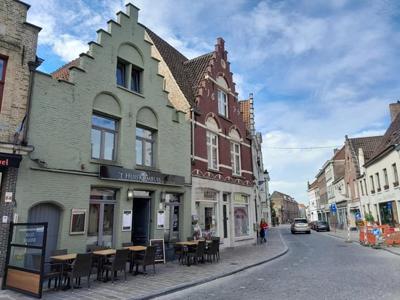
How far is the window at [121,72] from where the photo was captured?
13266mm

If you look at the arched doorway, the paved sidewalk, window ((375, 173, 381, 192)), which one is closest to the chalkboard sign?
the paved sidewalk

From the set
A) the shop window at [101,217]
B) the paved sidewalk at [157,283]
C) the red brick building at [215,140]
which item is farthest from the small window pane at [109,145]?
the red brick building at [215,140]

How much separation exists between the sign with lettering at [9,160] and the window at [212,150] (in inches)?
418

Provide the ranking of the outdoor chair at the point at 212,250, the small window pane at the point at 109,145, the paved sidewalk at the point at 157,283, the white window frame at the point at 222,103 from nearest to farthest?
the paved sidewalk at the point at 157,283 → the small window pane at the point at 109,145 → the outdoor chair at the point at 212,250 → the white window frame at the point at 222,103

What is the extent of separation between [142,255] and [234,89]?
1457cm

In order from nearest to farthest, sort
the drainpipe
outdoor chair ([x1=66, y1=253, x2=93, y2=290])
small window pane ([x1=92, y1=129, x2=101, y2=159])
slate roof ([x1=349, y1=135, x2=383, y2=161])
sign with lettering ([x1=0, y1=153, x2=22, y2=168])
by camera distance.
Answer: outdoor chair ([x1=66, y1=253, x2=93, y2=290])
sign with lettering ([x1=0, y1=153, x2=22, y2=168])
the drainpipe
small window pane ([x1=92, y1=129, x2=101, y2=159])
slate roof ([x1=349, y1=135, x2=383, y2=161])

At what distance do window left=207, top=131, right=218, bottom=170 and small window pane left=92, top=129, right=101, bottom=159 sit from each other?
7.45 metres

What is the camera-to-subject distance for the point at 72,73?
11062 mm

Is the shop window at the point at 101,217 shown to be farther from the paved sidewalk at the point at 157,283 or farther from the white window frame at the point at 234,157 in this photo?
the white window frame at the point at 234,157

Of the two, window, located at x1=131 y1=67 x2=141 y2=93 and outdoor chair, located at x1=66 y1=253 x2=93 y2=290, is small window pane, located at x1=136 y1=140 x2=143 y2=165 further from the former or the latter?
outdoor chair, located at x1=66 y1=253 x2=93 y2=290

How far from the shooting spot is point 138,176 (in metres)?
12.5

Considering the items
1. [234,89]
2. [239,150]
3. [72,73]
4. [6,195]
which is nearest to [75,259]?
[6,195]

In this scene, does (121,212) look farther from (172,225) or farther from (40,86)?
(40,86)

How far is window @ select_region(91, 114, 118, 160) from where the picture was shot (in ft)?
38.3
